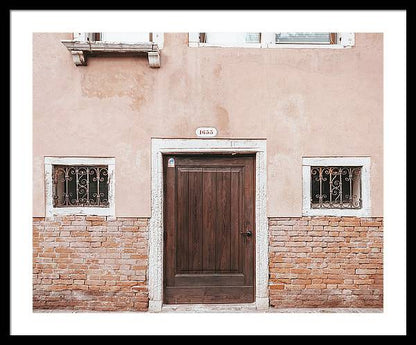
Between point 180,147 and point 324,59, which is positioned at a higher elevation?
point 324,59

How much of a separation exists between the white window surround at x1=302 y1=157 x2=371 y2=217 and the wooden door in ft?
2.23

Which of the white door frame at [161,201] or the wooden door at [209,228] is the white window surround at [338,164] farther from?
the wooden door at [209,228]

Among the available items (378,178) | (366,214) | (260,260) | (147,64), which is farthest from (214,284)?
(147,64)

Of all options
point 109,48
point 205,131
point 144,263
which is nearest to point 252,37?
point 205,131

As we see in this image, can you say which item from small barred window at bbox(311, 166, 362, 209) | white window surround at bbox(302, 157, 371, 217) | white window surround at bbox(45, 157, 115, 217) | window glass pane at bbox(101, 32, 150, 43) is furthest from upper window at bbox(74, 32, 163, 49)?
small barred window at bbox(311, 166, 362, 209)

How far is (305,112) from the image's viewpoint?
16.3 ft

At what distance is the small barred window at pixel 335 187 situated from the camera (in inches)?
197

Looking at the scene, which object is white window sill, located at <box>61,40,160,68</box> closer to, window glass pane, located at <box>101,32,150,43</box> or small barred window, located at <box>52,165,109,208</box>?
window glass pane, located at <box>101,32,150,43</box>

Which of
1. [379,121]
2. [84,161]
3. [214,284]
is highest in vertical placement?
[379,121]

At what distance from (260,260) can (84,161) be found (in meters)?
2.58

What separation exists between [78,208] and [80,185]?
30 centimetres

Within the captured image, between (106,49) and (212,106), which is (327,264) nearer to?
(212,106)

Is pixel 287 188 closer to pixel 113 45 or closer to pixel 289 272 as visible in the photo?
pixel 289 272

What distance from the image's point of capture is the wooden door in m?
5.05
